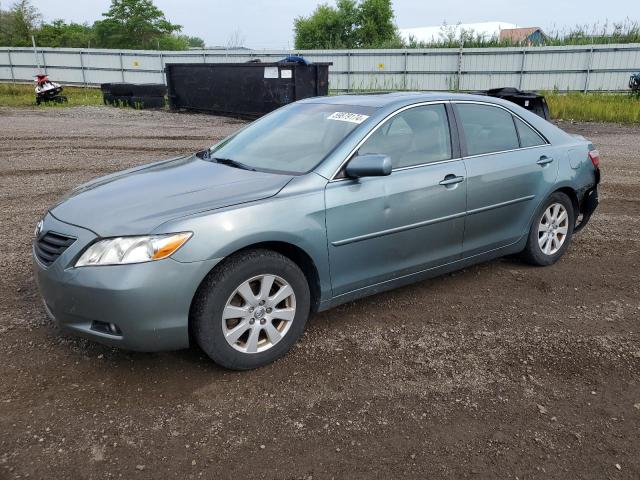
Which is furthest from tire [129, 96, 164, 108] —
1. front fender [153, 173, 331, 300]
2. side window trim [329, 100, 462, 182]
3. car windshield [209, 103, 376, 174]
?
front fender [153, 173, 331, 300]

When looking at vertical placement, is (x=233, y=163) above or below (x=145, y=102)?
above

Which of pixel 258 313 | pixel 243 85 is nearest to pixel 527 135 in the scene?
pixel 258 313

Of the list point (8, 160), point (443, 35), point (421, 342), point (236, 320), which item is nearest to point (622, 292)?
point (421, 342)

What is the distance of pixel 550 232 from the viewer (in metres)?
5.05

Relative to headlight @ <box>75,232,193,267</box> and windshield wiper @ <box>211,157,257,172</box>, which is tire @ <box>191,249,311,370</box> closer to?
headlight @ <box>75,232,193,267</box>

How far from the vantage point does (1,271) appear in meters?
4.81

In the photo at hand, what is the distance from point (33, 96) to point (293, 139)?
24110 millimetres

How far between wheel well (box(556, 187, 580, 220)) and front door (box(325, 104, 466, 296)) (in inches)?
57.3

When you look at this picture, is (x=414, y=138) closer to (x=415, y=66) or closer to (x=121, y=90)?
(x=121, y=90)

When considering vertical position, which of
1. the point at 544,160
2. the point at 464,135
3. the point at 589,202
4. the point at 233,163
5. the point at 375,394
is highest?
the point at 464,135

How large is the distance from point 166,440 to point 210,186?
1.50 meters

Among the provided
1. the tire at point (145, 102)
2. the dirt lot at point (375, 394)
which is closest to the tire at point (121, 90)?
the tire at point (145, 102)

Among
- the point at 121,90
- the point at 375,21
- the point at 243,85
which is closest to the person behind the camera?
the point at 243,85

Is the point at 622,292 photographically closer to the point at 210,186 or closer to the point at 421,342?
the point at 421,342
